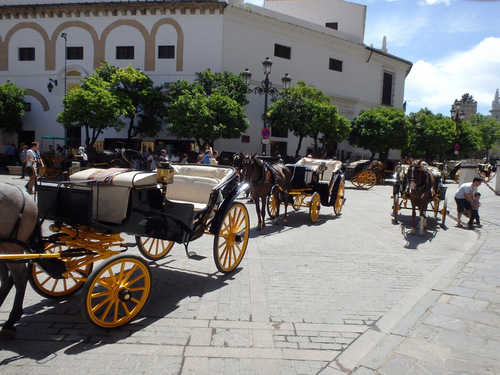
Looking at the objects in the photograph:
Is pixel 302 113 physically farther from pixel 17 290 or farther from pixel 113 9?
pixel 17 290

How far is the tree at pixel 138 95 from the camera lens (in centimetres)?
2262

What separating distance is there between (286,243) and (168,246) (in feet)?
8.35

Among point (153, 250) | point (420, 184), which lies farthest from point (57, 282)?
point (420, 184)

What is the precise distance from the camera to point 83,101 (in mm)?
20625

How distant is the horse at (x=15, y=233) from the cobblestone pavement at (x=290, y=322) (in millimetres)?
289

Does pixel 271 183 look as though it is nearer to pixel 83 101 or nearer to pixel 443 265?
pixel 443 265

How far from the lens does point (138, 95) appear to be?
23.1m

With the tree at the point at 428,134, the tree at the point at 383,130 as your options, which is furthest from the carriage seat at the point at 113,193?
the tree at the point at 428,134

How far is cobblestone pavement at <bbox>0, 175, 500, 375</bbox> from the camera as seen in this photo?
3.28 meters

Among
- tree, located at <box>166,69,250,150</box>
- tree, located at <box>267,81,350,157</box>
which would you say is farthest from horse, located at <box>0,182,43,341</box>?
tree, located at <box>267,81,350,157</box>

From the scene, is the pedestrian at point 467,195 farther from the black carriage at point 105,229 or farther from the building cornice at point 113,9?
the building cornice at point 113,9

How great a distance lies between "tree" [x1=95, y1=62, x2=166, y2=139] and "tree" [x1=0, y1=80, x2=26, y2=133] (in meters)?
6.15

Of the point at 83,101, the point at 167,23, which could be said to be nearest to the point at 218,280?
the point at 83,101

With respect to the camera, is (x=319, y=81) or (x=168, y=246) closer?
(x=168, y=246)
